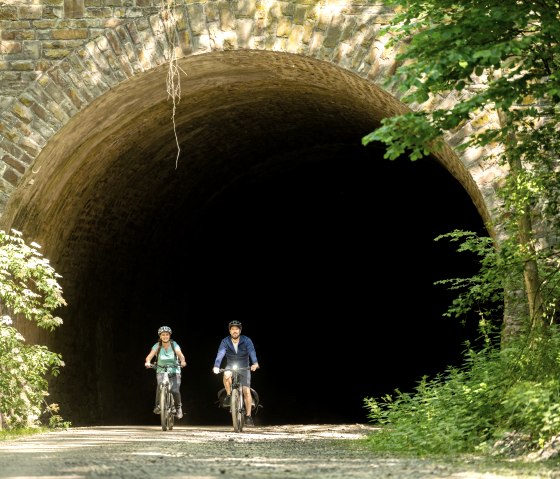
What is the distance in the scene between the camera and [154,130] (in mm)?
15938

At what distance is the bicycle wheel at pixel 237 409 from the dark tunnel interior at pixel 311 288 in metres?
3.79

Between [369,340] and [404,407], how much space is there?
579 inches

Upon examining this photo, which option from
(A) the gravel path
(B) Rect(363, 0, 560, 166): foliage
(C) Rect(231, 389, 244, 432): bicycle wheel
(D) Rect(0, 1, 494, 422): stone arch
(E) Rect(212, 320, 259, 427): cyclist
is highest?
(D) Rect(0, 1, 494, 422): stone arch

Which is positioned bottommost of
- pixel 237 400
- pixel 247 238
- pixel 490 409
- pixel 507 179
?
pixel 490 409

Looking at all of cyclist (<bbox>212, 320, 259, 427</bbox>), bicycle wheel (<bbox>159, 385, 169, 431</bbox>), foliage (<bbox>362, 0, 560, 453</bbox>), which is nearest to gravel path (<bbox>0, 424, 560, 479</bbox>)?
bicycle wheel (<bbox>159, 385, 169, 431</bbox>)

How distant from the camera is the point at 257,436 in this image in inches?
541

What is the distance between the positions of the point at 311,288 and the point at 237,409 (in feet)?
36.6

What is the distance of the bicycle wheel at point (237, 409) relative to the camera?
47.6ft

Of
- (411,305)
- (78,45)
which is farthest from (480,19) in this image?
(411,305)

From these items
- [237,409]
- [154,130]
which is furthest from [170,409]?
[154,130]

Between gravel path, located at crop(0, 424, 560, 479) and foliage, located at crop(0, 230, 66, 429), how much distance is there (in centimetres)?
49

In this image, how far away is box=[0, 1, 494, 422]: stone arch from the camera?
12.9 m

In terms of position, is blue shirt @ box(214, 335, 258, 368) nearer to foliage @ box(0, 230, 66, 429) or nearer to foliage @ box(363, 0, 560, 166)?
foliage @ box(0, 230, 66, 429)

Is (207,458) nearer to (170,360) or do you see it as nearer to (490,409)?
(490,409)
